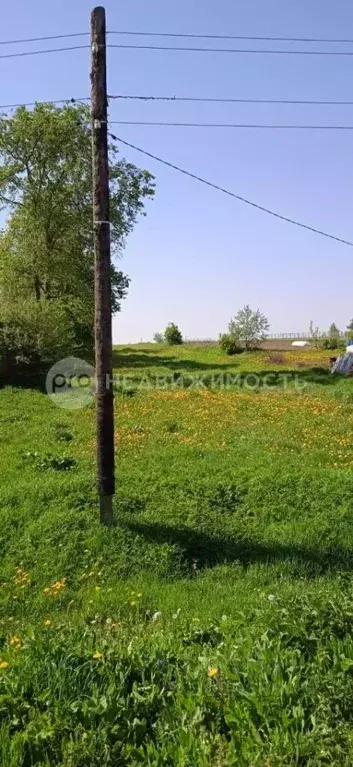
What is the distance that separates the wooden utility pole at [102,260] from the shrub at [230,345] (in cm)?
3089

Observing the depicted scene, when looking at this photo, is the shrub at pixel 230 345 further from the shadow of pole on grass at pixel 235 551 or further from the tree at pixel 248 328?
the shadow of pole on grass at pixel 235 551

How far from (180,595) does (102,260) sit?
13.4 ft

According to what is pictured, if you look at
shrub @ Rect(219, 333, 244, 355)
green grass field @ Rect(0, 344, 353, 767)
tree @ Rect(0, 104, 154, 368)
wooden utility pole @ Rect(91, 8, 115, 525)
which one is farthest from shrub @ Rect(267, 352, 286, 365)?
wooden utility pole @ Rect(91, 8, 115, 525)

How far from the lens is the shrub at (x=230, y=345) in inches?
1486

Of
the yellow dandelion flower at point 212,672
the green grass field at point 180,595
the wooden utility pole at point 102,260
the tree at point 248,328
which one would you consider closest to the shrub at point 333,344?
the tree at point 248,328

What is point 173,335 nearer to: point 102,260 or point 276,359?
point 276,359

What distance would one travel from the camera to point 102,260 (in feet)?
22.7

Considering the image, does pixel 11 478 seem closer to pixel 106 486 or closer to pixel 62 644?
pixel 106 486

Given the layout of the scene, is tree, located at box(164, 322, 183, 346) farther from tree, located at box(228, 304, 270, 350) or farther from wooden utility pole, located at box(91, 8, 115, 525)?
wooden utility pole, located at box(91, 8, 115, 525)

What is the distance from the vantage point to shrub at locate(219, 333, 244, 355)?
3775cm

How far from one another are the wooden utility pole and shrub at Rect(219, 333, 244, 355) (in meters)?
30.9
